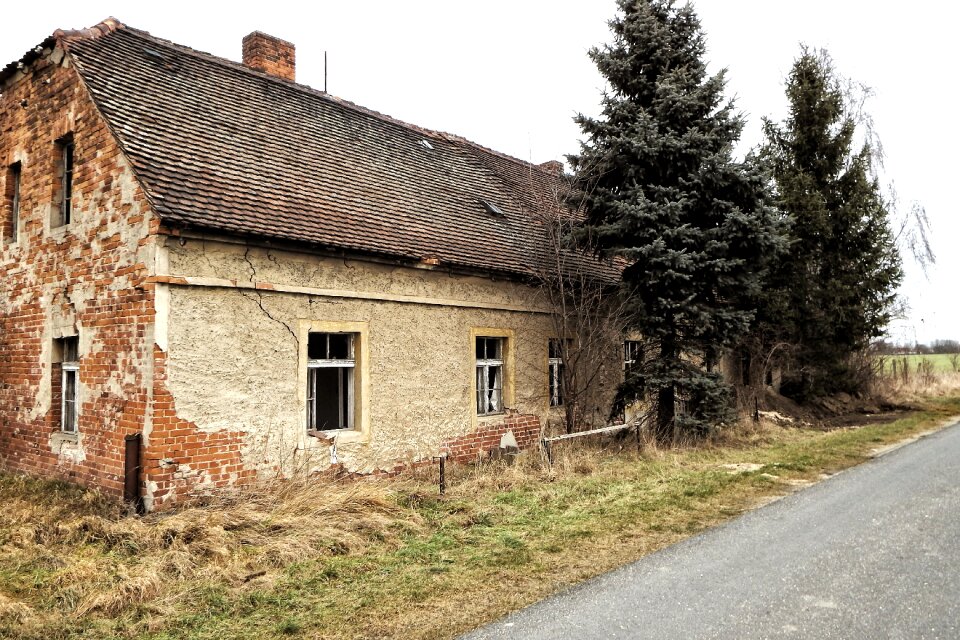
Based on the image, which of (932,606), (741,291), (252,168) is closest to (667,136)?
(741,291)

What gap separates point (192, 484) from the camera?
7488 millimetres

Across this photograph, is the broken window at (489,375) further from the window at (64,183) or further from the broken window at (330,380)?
the window at (64,183)

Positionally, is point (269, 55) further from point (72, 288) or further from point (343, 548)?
point (343, 548)

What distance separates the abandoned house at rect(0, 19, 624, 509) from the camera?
764 cm

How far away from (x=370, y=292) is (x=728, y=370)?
39.9 ft

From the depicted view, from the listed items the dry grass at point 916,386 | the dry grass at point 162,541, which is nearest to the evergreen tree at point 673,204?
the dry grass at point 162,541

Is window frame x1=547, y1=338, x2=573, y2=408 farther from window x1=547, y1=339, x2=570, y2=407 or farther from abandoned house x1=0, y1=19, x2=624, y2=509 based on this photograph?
abandoned house x1=0, y1=19, x2=624, y2=509

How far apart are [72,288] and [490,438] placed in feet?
21.6

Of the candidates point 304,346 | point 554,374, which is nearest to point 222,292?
point 304,346

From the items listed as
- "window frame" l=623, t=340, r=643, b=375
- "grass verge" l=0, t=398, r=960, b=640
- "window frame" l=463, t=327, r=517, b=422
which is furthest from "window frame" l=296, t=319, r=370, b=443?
"window frame" l=623, t=340, r=643, b=375

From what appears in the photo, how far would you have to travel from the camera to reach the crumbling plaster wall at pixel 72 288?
25.3ft

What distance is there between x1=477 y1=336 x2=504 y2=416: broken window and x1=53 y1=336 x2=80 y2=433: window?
596 centimetres

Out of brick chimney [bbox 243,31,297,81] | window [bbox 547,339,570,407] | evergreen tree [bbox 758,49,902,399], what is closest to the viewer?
window [bbox 547,339,570,407]

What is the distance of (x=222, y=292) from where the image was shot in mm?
7922
